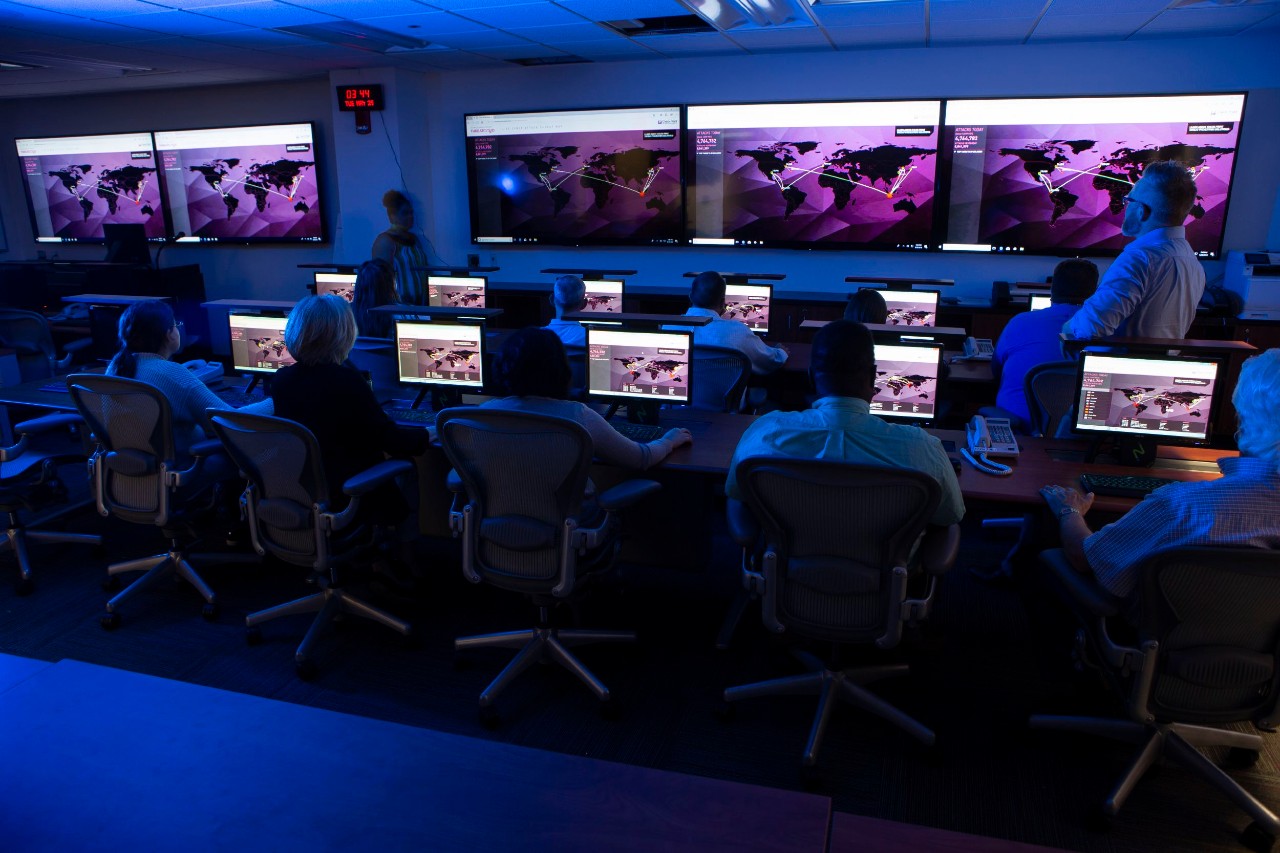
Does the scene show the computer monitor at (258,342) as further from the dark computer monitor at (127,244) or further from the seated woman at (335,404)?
the dark computer monitor at (127,244)

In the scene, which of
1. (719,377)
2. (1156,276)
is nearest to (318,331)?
(719,377)

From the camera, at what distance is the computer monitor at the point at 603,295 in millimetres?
5605

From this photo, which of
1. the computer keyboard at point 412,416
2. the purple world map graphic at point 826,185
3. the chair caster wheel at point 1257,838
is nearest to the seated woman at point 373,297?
the computer keyboard at point 412,416

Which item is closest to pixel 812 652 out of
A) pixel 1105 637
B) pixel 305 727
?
pixel 1105 637

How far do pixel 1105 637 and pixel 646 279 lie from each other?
18.6 feet

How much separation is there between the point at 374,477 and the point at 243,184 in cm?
648

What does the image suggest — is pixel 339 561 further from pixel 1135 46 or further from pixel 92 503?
pixel 1135 46

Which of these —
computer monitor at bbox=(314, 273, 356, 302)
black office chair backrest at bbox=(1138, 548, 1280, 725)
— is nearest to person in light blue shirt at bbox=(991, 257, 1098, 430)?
black office chair backrest at bbox=(1138, 548, 1280, 725)

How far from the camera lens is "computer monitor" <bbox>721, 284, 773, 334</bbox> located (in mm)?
5195

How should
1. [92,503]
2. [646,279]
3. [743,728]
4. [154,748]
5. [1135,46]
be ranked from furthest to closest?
[646,279], [1135,46], [92,503], [743,728], [154,748]

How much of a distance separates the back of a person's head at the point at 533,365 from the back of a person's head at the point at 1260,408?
1.74m

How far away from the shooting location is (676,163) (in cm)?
673

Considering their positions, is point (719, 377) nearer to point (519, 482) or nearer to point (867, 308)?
point (867, 308)

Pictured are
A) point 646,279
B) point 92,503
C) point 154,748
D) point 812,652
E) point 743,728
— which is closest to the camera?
point 154,748
